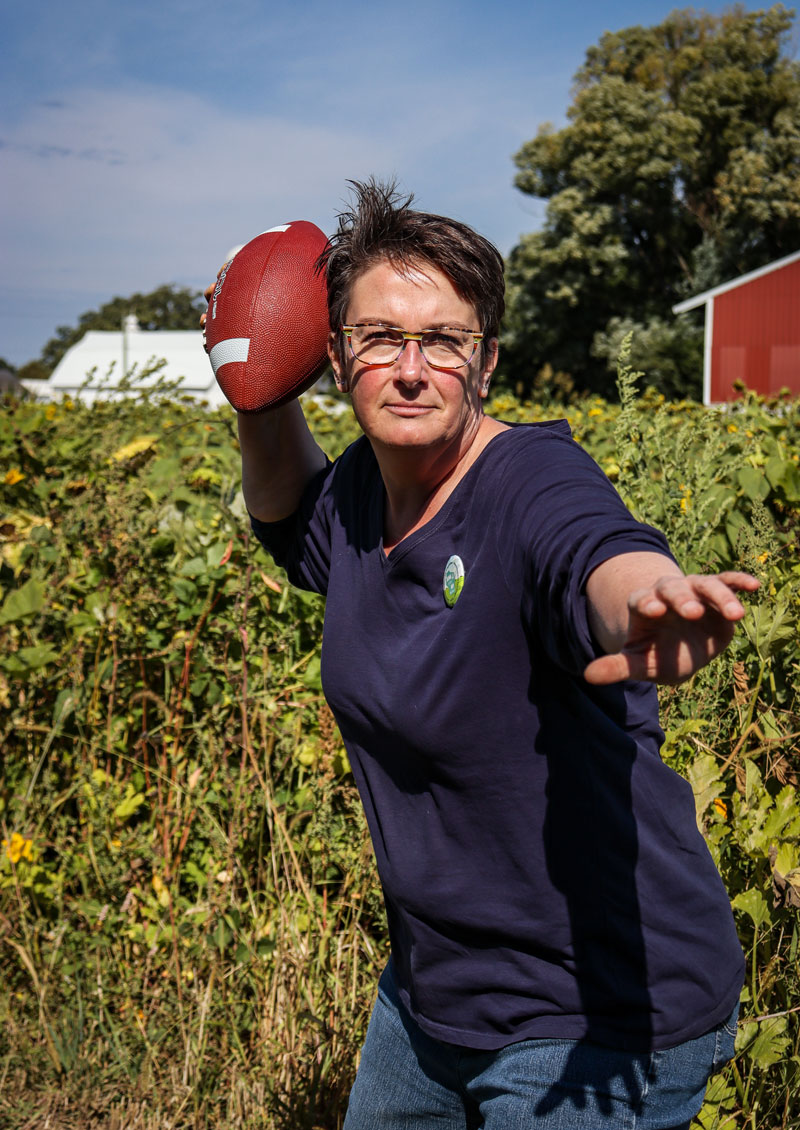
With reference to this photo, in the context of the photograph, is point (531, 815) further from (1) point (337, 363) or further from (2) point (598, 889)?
(1) point (337, 363)

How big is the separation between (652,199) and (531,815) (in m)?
43.9

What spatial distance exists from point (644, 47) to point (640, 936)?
5062 centimetres

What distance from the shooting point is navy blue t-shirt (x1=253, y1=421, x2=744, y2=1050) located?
158 centimetres

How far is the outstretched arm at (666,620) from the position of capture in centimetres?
105

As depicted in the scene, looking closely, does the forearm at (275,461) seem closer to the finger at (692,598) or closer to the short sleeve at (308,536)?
the short sleeve at (308,536)

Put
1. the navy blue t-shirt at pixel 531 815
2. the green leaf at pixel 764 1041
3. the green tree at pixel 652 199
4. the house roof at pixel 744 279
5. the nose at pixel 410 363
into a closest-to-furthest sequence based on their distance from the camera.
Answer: the navy blue t-shirt at pixel 531 815 < the nose at pixel 410 363 < the green leaf at pixel 764 1041 < the house roof at pixel 744 279 < the green tree at pixel 652 199

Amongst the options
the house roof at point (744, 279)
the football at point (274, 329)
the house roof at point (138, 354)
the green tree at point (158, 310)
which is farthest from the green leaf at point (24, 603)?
the green tree at point (158, 310)

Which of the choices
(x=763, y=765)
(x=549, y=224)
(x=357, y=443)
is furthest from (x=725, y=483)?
(x=549, y=224)

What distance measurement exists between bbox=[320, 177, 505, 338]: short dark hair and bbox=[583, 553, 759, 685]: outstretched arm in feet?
2.64

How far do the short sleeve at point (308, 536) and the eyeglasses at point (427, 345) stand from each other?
480 millimetres

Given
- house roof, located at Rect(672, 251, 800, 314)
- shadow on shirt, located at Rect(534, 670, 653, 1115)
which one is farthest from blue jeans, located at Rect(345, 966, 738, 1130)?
house roof, located at Rect(672, 251, 800, 314)

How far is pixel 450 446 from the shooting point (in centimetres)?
181

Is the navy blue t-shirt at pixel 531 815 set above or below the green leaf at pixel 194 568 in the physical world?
below

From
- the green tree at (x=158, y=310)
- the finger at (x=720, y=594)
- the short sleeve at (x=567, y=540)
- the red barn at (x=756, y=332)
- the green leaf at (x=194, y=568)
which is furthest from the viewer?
the green tree at (x=158, y=310)
